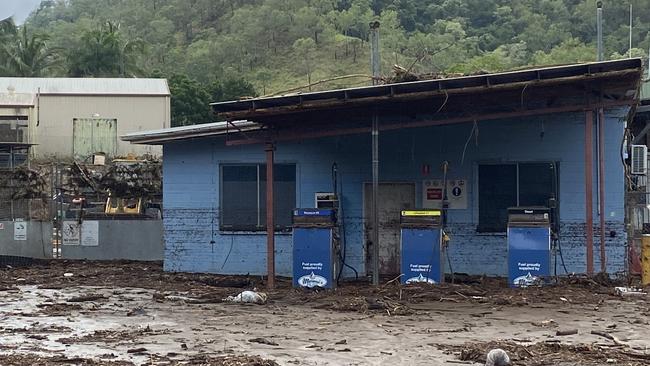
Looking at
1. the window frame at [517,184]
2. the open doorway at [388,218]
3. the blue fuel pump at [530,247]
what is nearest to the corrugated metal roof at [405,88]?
the blue fuel pump at [530,247]

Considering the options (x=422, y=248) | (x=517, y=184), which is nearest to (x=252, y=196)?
(x=422, y=248)

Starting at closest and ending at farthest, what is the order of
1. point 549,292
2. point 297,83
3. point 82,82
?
point 549,292, point 82,82, point 297,83

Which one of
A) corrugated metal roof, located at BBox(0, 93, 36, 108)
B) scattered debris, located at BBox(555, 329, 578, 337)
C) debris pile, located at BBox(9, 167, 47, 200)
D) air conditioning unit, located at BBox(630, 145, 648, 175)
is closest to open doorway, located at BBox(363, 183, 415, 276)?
air conditioning unit, located at BBox(630, 145, 648, 175)

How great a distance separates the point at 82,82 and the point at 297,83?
3181 cm

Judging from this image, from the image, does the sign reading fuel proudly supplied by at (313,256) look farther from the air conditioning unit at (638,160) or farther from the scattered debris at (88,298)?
the air conditioning unit at (638,160)

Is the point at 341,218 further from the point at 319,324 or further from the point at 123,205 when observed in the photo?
the point at 123,205

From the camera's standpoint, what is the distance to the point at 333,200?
1870 cm

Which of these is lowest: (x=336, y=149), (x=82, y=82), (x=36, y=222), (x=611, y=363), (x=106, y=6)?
(x=611, y=363)

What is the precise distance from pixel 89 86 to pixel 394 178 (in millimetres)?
39008

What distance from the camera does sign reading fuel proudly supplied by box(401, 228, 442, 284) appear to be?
1650 centimetres

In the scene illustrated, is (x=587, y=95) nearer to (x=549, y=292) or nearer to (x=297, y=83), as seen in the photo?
(x=549, y=292)

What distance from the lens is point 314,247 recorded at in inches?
665

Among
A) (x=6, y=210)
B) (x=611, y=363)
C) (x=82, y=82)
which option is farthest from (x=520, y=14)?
(x=611, y=363)

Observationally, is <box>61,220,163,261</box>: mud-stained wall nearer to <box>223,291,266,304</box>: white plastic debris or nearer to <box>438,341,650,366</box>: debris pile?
<box>223,291,266,304</box>: white plastic debris
